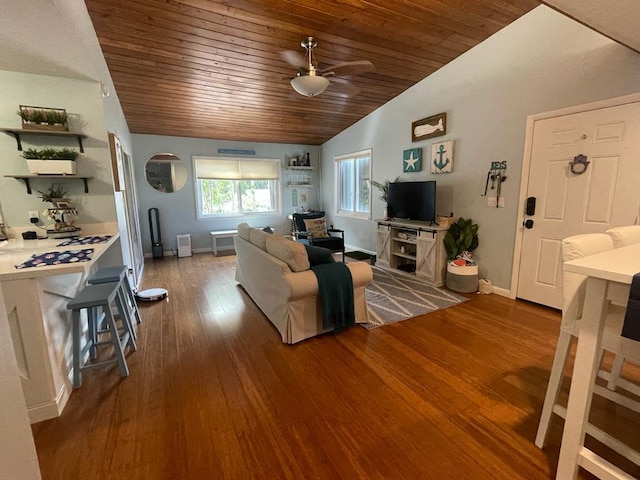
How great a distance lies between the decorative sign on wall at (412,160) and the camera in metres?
4.57

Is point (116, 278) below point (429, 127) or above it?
below

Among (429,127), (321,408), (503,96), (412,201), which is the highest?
(503,96)

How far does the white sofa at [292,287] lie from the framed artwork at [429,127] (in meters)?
2.57

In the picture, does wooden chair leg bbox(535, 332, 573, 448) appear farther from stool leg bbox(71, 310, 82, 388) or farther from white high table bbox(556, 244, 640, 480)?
stool leg bbox(71, 310, 82, 388)

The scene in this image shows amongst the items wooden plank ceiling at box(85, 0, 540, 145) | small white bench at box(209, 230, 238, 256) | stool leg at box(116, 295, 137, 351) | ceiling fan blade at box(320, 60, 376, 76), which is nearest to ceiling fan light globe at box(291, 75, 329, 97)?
ceiling fan blade at box(320, 60, 376, 76)

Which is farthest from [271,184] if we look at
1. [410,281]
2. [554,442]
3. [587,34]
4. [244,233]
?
[554,442]

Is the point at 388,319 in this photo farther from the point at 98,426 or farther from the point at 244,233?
the point at 98,426

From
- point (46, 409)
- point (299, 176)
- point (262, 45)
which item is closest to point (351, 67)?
point (262, 45)

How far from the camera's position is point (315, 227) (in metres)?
5.39

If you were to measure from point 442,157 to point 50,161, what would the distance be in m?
4.35

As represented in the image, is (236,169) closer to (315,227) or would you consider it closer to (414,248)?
(315,227)

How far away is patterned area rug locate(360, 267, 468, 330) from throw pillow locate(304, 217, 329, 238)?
4.68 ft

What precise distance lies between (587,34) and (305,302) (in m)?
3.54

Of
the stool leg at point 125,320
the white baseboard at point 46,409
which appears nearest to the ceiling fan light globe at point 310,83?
the stool leg at point 125,320
